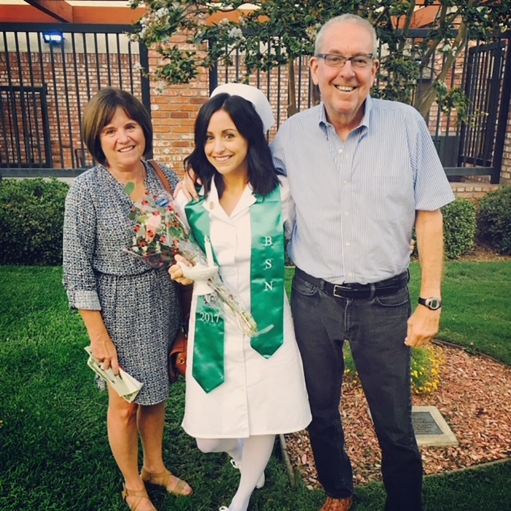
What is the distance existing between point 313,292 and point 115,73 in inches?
397

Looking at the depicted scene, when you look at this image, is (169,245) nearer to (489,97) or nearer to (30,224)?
(30,224)

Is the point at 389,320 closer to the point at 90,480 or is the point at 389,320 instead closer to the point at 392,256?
the point at 392,256

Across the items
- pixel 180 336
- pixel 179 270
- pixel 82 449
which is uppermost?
pixel 179 270

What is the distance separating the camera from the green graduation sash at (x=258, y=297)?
2.30 meters

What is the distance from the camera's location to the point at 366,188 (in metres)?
2.20

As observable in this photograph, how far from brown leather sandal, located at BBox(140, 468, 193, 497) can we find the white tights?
1.06 feet

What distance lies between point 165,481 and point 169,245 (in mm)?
1392

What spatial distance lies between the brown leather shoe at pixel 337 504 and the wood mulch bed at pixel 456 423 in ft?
0.89

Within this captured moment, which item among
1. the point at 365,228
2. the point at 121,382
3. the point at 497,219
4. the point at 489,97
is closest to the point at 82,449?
the point at 121,382

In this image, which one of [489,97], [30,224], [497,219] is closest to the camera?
[30,224]

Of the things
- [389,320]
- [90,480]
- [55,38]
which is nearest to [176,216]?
[389,320]

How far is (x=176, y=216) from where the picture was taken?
7.41 ft

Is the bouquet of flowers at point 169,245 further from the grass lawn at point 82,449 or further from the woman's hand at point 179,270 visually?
the grass lawn at point 82,449

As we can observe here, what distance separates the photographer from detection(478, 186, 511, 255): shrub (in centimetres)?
721
